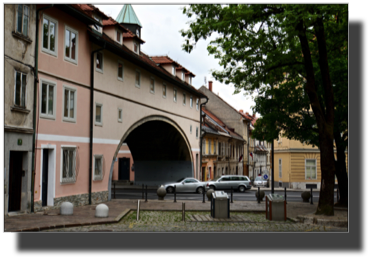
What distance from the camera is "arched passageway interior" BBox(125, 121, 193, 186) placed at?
38438 mm

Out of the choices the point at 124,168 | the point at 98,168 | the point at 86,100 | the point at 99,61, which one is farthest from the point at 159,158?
the point at 86,100

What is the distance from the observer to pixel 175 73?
129 feet

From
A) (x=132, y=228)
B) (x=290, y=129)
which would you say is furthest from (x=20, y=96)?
(x=290, y=129)

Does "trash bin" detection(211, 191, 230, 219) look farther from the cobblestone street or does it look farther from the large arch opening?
the large arch opening

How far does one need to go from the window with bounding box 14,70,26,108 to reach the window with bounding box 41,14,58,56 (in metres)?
2.05

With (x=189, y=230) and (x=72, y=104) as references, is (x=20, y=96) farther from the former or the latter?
(x=189, y=230)

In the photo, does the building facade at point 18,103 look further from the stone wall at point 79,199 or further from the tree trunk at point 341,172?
the tree trunk at point 341,172

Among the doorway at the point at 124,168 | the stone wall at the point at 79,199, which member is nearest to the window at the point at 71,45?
the stone wall at the point at 79,199

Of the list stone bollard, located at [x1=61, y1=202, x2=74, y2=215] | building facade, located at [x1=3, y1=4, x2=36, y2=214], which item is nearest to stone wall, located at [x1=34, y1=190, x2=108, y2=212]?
building facade, located at [x1=3, y1=4, x2=36, y2=214]

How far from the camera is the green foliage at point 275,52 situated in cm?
1428

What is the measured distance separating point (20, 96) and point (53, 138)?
2976mm

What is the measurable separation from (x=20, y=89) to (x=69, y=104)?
158 inches

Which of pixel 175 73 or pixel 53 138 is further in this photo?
pixel 175 73

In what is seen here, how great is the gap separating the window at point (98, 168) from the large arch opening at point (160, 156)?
45.4 feet
